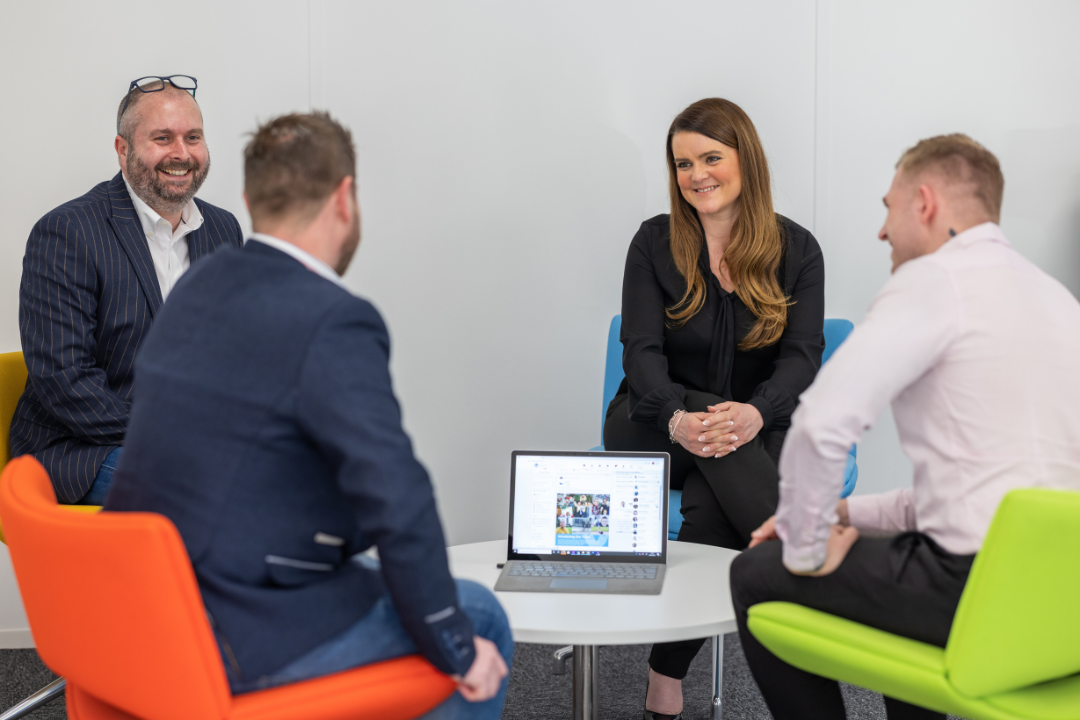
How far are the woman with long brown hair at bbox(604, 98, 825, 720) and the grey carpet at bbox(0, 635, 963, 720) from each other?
606mm

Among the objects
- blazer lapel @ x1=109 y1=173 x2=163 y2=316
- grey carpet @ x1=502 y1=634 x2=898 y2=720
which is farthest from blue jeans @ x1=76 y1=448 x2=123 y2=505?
grey carpet @ x1=502 y1=634 x2=898 y2=720

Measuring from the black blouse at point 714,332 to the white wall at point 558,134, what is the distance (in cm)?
75

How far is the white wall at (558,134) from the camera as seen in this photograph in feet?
10.8

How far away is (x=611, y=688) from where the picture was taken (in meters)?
2.65

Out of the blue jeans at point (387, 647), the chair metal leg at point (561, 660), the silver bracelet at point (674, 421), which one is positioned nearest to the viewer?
the blue jeans at point (387, 647)

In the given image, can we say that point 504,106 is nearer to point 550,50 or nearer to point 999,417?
point 550,50

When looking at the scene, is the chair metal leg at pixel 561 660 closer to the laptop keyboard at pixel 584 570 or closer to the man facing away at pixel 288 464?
the laptop keyboard at pixel 584 570

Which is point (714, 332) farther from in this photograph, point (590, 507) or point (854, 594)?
point (854, 594)

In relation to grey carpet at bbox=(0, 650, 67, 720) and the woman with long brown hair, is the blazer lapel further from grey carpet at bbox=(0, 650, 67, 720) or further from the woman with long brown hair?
the woman with long brown hair

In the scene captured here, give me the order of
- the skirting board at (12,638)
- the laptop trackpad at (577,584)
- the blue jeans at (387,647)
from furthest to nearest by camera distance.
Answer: the skirting board at (12,638)
the laptop trackpad at (577,584)
the blue jeans at (387,647)

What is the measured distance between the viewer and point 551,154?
3387 mm

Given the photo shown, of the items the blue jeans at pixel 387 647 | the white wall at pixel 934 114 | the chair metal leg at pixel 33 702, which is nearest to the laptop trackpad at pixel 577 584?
the blue jeans at pixel 387 647

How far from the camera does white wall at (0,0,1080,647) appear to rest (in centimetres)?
328

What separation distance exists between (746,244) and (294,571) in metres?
1.80
